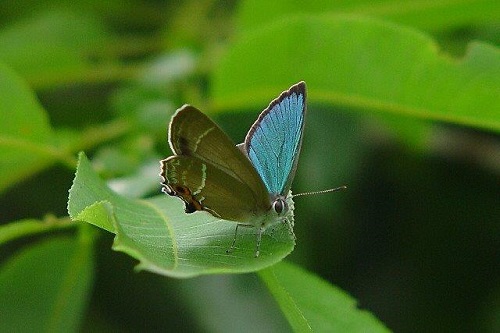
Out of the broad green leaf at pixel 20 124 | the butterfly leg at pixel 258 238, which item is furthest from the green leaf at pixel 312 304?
the broad green leaf at pixel 20 124

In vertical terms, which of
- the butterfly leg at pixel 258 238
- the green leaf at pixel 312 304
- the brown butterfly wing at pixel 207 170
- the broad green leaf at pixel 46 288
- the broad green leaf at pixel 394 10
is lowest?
the broad green leaf at pixel 46 288

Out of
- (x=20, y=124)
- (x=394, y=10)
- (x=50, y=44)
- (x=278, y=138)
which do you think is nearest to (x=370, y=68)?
(x=278, y=138)

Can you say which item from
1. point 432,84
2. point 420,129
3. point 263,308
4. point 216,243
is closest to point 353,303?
point 216,243

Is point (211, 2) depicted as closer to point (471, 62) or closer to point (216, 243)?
point (471, 62)

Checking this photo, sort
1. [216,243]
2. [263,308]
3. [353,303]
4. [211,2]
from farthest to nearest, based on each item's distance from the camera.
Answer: [211,2] < [263,308] < [353,303] < [216,243]

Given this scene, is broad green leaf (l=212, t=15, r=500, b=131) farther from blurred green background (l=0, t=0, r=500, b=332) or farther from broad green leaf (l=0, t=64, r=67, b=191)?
broad green leaf (l=0, t=64, r=67, b=191)

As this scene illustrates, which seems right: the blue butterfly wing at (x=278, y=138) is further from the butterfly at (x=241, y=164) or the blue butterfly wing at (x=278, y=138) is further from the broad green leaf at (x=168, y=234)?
the broad green leaf at (x=168, y=234)
